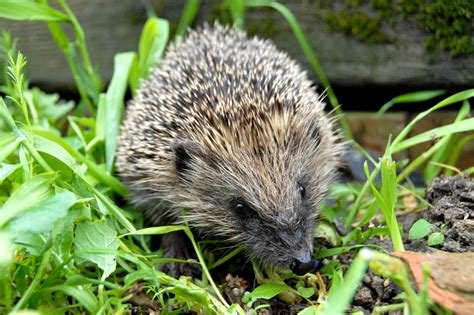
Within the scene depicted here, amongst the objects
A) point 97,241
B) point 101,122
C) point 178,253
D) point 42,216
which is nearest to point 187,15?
point 101,122

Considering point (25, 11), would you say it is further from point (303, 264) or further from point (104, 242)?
point (303, 264)

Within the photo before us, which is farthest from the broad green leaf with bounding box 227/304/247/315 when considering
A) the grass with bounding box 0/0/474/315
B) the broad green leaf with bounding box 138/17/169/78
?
the broad green leaf with bounding box 138/17/169/78

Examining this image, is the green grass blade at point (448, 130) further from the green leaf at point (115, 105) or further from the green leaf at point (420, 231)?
the green leaf at point (115, 105)

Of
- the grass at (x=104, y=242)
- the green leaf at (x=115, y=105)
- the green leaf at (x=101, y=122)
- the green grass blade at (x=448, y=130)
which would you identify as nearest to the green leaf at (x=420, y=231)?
the grass at (x=104, y=242)

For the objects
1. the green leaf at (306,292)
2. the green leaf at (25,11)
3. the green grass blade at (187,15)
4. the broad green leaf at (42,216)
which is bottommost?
the green leaf at (306,292)

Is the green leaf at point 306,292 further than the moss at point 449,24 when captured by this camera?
No

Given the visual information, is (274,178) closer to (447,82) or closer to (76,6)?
(447,82)
